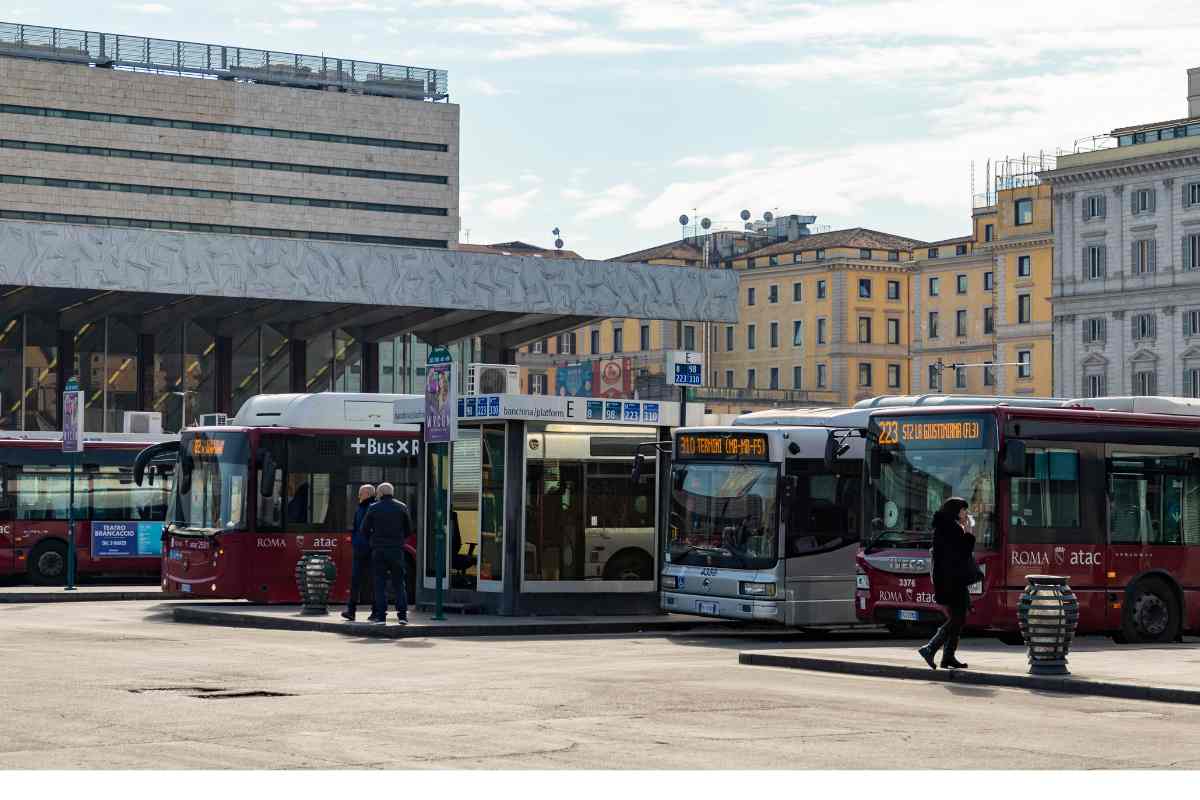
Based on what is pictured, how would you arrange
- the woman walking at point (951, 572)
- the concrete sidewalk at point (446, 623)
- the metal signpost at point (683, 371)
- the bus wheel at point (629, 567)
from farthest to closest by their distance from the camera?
the metal signpost at point (683, 371) < the bus wheel at point (629, 567) < the concrete sidewalk at point (446, 623) < the woman walking at point (951, 572)

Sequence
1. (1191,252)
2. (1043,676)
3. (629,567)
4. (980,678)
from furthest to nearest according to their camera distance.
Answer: (1191,252)
(629,567)
(980,678)
(1043,676)

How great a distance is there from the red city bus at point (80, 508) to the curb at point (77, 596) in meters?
3.91

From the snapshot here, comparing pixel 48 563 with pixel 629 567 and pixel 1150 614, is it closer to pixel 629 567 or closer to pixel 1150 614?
pixel 629 567

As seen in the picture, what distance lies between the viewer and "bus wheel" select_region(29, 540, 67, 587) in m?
37.5

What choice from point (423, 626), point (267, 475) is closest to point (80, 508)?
point (267, 475)

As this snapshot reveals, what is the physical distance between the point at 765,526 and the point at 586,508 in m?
3.08

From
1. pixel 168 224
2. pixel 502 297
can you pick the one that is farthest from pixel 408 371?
pixel 168 224

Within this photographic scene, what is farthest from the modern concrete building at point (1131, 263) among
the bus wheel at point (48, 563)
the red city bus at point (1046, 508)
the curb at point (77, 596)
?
the red city bus at point (1046, 508)

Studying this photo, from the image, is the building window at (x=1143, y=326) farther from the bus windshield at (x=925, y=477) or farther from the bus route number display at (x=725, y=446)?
the bus windshield at (x=925, y=477)

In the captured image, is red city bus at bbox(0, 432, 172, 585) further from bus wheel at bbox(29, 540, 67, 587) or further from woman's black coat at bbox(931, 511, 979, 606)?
woman's black coat at bbox(931, 511, 979, 606)

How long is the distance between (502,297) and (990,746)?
1733 inches

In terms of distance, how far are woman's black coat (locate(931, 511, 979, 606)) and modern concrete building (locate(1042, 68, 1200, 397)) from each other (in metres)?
95.1

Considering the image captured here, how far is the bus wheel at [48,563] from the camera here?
37469mm

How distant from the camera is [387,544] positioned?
24.6 m
